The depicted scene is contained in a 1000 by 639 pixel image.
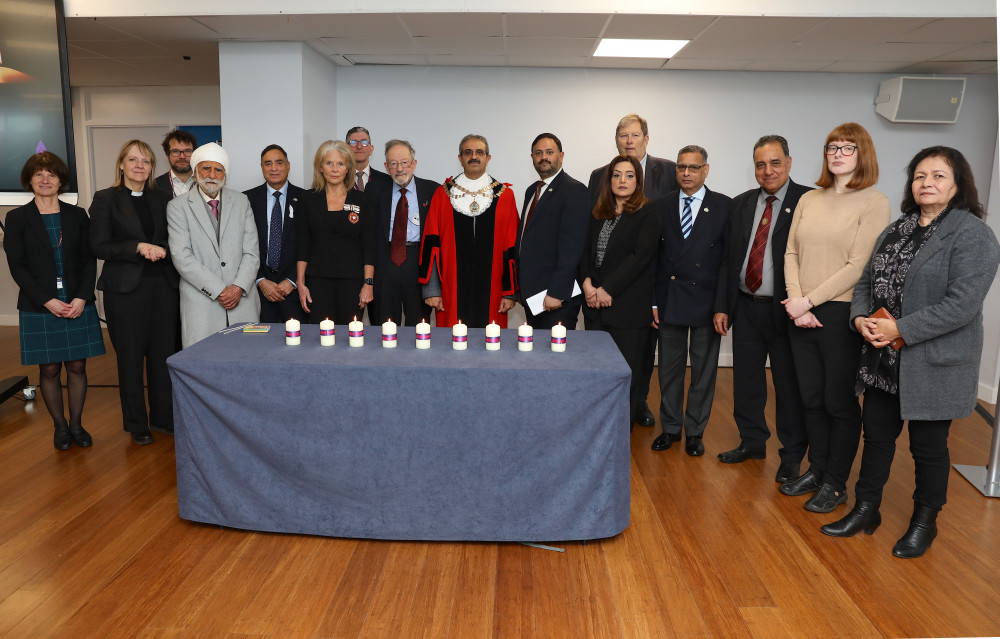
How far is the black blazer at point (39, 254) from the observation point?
3541 millimetres

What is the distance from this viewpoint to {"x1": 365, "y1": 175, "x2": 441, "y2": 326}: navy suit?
4148mm

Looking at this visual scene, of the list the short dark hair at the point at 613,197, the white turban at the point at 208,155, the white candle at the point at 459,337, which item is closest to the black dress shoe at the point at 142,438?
the white turban at the point at 208,155

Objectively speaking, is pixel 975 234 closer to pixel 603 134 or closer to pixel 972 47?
pixel 972 47

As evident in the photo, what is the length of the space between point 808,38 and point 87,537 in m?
5.10

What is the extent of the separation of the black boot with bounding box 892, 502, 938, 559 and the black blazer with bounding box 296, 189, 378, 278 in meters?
2.96

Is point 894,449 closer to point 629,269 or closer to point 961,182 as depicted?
point 961,182

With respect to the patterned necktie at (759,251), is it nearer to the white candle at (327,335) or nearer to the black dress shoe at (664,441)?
the black dress shoe at (664,441)

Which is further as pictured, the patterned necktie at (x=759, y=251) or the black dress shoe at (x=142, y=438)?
the black dress shoe at (x=142, y=438)

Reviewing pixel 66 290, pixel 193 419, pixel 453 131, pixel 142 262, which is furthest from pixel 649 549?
pixel 453 131

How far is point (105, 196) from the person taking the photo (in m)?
3.67

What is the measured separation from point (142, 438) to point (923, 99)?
6223 mm

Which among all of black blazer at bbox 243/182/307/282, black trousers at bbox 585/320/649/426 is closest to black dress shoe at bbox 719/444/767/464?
black trousers at bbox 585/320/649/426

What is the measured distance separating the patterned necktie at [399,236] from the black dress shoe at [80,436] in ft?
6.43

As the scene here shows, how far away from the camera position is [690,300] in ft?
12.0
